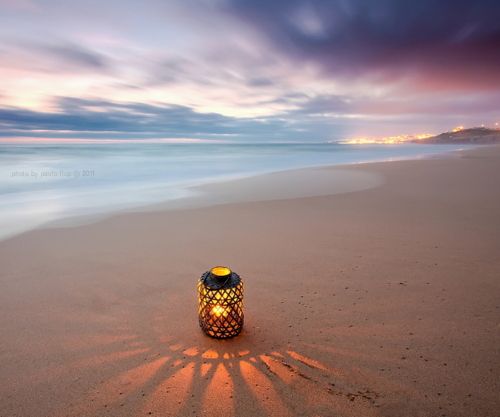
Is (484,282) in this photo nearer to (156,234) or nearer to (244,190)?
(156,234)

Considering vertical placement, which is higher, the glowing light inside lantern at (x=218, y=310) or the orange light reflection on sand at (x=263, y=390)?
the glowing light inside lantern at (x=218, y=310)

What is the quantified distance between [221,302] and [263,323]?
59cm

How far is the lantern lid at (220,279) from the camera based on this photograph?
2.54 metres

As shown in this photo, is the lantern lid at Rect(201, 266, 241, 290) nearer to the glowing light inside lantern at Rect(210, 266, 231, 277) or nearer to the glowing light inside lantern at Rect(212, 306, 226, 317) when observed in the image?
the glowing light inside lantern at Rect(210, 266, 231, 277)

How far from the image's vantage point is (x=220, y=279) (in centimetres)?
254

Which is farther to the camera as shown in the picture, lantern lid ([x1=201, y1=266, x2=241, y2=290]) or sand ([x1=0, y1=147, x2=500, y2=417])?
lantern lid ([x1=201, y1=266, x2=241, y2=290])

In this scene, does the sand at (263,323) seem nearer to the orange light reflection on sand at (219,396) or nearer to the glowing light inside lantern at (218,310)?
the orange light reflection on sand at (219,396)

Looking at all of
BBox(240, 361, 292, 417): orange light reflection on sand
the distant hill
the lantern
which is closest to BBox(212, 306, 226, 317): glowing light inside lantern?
the lantern

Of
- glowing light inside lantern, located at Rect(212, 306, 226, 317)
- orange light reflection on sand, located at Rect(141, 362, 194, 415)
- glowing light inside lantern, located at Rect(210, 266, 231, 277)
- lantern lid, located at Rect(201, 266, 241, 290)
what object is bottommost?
orange light reflection on sand, located at Rect(141, 362, 194, 415)

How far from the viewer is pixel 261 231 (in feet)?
18.6

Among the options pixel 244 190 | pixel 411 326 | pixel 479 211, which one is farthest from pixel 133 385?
pixel 244 190

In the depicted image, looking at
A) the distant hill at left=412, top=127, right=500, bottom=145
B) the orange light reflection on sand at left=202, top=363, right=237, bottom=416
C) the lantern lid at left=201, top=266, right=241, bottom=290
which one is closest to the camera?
the orange light reflection on sand at left=202, top=363, right=237, bottom=416

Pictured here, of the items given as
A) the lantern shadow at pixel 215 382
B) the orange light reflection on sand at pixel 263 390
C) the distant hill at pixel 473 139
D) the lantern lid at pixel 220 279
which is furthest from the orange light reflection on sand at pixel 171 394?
the distant hill at pixel 473 139

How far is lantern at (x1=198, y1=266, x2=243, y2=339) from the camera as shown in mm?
2545
